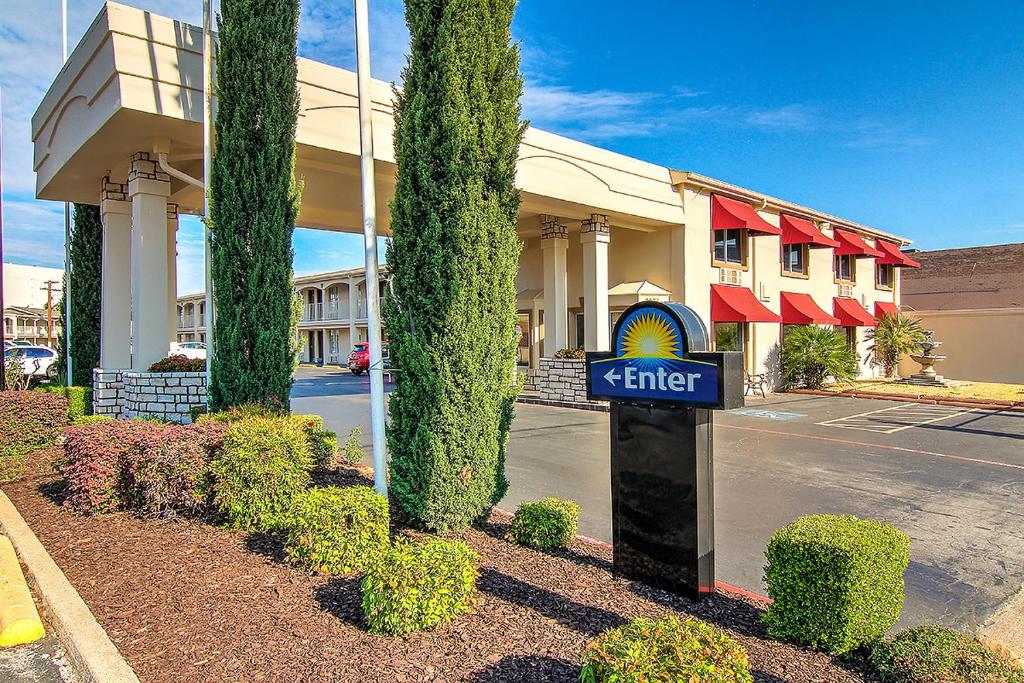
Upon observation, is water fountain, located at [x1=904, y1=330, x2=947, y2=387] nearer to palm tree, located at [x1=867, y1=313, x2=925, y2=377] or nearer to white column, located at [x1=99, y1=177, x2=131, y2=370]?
palm tree, located at [x1=867, y1=313, x2=925, y2=377]

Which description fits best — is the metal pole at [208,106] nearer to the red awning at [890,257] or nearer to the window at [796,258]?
the window at [796,258]

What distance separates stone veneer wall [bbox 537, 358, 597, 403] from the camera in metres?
16.8

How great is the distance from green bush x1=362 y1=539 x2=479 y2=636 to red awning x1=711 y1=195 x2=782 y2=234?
17.0 metres

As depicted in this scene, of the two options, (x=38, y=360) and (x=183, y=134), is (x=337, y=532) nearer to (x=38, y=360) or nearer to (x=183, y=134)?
(x=183, y=134)

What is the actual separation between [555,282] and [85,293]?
41.3 feet

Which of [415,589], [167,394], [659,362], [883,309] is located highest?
[883,309]

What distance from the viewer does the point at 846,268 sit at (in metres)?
25.0

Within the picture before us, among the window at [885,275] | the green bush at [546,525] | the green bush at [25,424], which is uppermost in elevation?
the window at [885,275]

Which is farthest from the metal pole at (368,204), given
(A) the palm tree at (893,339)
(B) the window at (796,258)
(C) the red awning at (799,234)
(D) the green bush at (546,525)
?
(A) the palm tree at (893,339)

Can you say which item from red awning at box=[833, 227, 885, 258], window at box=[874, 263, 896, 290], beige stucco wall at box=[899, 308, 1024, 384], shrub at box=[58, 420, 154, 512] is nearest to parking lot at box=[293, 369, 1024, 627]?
shrub at box=[58, 420, 154, 512]

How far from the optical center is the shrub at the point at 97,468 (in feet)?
18.9

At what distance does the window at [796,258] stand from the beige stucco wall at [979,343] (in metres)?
9.98

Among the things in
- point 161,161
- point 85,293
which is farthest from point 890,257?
point 85,293

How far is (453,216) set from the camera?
214 inches
